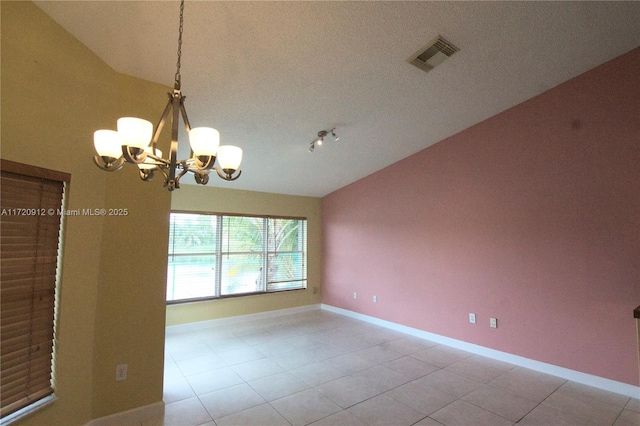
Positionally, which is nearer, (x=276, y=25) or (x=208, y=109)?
(x=276, y=25)

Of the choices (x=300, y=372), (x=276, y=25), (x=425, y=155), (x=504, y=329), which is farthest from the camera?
(x=425, y=155)

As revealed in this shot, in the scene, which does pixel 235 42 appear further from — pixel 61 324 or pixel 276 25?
pixel 61 324

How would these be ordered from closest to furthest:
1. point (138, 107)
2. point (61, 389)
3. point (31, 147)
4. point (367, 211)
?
point (31, 147) → point (61, 389) → point (138, 107) → point (367, 211)

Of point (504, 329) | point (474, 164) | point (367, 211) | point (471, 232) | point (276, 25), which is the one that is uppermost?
point (276, 25)

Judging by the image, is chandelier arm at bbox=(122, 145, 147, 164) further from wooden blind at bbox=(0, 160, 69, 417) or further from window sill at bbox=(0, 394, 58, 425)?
window sill at bbox=(0, 394, 58, 425)

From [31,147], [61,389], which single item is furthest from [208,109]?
[61,389]

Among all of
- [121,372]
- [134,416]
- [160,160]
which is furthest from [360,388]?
[160,160]

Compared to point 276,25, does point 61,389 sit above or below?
below

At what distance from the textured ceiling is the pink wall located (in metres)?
0.44

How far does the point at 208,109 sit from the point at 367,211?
3.36 meters

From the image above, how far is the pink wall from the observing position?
2.94 metres

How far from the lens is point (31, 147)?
1.84 meters

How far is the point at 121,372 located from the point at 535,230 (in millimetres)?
4301

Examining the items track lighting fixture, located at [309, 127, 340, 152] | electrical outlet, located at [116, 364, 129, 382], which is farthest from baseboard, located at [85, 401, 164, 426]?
track lighting fixture, located at [309, 127, 340, 152]
